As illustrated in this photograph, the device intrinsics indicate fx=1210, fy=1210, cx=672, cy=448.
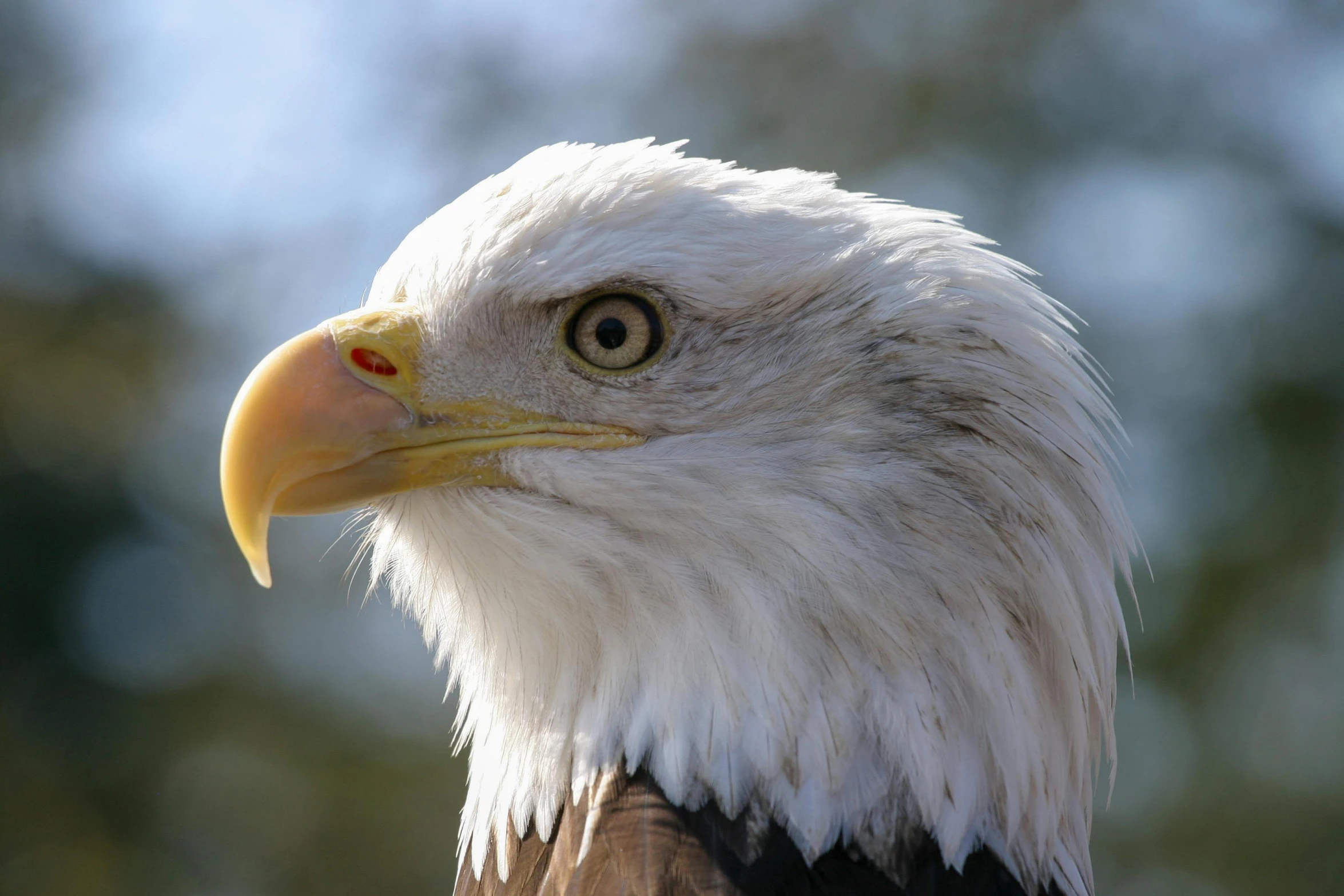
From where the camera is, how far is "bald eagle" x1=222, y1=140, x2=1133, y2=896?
225 cm

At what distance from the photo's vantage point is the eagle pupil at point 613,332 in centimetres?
248

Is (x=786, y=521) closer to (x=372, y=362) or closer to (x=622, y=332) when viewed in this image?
(x=622, y=332)

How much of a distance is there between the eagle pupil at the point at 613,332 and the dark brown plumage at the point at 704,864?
853 millimetres

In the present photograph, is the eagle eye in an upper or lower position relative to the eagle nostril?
upper

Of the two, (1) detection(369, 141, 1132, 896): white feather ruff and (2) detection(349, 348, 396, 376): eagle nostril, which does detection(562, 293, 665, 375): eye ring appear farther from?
(2) detection(349, 348, 396, 376): eagle nostril

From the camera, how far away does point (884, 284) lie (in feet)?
8.26

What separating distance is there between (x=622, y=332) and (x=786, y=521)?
0.52 metres

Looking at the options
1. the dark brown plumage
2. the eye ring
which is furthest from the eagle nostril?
the dark brown plumage

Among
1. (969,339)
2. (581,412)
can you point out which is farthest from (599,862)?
(969,339)

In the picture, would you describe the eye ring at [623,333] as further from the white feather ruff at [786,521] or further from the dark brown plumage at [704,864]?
the dark brown plumage at [704,864]

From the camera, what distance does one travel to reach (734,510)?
2.37 m

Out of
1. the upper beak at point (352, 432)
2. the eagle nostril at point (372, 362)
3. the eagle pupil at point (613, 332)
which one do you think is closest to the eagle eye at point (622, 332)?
the eagle pupil at point (613, 332)

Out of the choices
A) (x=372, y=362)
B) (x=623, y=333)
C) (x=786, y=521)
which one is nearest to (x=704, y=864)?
(x=786, y=521)

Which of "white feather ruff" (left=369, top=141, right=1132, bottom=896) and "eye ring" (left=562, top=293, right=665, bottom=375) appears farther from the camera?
"eye ring" (left=562, top=293, right=665, bottom=375)
